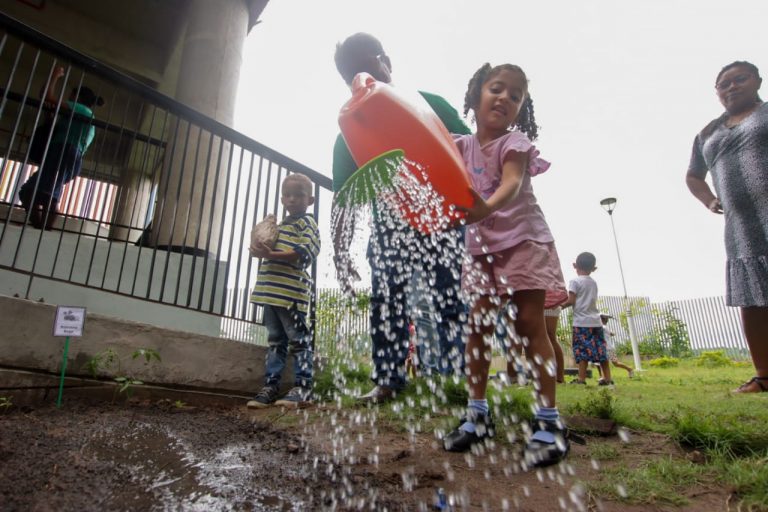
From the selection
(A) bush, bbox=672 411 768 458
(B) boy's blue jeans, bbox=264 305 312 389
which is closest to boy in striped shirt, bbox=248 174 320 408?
(B) boy's blue jeans, bbox=264 305 312 389

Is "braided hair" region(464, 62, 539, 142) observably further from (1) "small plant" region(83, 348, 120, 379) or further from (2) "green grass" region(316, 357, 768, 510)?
(1) "small plant" region(83, 348, 120, 379)

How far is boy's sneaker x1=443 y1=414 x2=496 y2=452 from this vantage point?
1.85 m

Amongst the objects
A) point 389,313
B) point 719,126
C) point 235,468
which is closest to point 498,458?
point 235,468

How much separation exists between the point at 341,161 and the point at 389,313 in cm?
110

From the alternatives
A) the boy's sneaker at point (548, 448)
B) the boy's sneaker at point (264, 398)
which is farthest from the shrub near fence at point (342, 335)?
the boy's sneaker at point (548, 448)

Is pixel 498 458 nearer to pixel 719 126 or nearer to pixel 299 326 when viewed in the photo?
pixel 299 326

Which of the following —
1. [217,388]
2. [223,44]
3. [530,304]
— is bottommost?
[217,388]

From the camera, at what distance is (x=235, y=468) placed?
5.35 ft

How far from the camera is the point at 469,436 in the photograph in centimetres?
189

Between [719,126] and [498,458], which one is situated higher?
[719,126]

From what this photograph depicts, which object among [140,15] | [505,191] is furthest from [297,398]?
[140,15]

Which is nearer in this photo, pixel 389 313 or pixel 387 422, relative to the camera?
pixel 387 422

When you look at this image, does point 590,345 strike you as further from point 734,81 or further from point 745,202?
point 734,81

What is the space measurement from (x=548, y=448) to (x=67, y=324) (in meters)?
2.44
